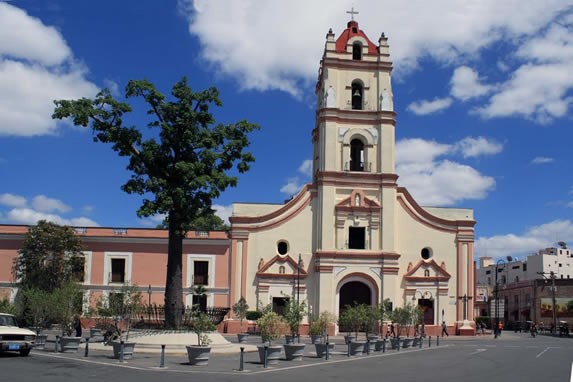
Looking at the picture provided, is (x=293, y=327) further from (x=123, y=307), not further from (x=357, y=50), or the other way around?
(x=357, y=50)

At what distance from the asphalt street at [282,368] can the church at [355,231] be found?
19.2 meters

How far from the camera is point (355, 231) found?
1832 inches

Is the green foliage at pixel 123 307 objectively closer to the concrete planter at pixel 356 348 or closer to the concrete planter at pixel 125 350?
the concrete planter at pixel 125 350

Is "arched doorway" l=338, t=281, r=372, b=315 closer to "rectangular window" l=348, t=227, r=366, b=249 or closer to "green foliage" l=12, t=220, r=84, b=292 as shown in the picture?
"rectangular window" l=348, t=227, r=366, b=249

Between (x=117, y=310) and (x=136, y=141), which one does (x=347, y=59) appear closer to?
(x=136, y=141)

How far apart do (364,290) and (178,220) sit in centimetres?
2172

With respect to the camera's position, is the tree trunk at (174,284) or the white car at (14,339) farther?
the tree trunk at (174,284)

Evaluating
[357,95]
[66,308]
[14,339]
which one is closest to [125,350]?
[14,339]

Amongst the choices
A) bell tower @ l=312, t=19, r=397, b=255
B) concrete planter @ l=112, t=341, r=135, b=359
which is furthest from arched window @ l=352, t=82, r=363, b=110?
concrete planter @ l=112, t=341, r=135, b=359

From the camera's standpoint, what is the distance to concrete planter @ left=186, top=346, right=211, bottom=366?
20719 millimetres

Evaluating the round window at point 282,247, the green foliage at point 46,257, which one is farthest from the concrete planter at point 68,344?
the round window at point 282,247

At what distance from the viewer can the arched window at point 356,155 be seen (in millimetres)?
47812

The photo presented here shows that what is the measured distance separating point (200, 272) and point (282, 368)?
91.0ft

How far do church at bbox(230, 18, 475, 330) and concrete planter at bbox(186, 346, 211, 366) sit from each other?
2379cm
